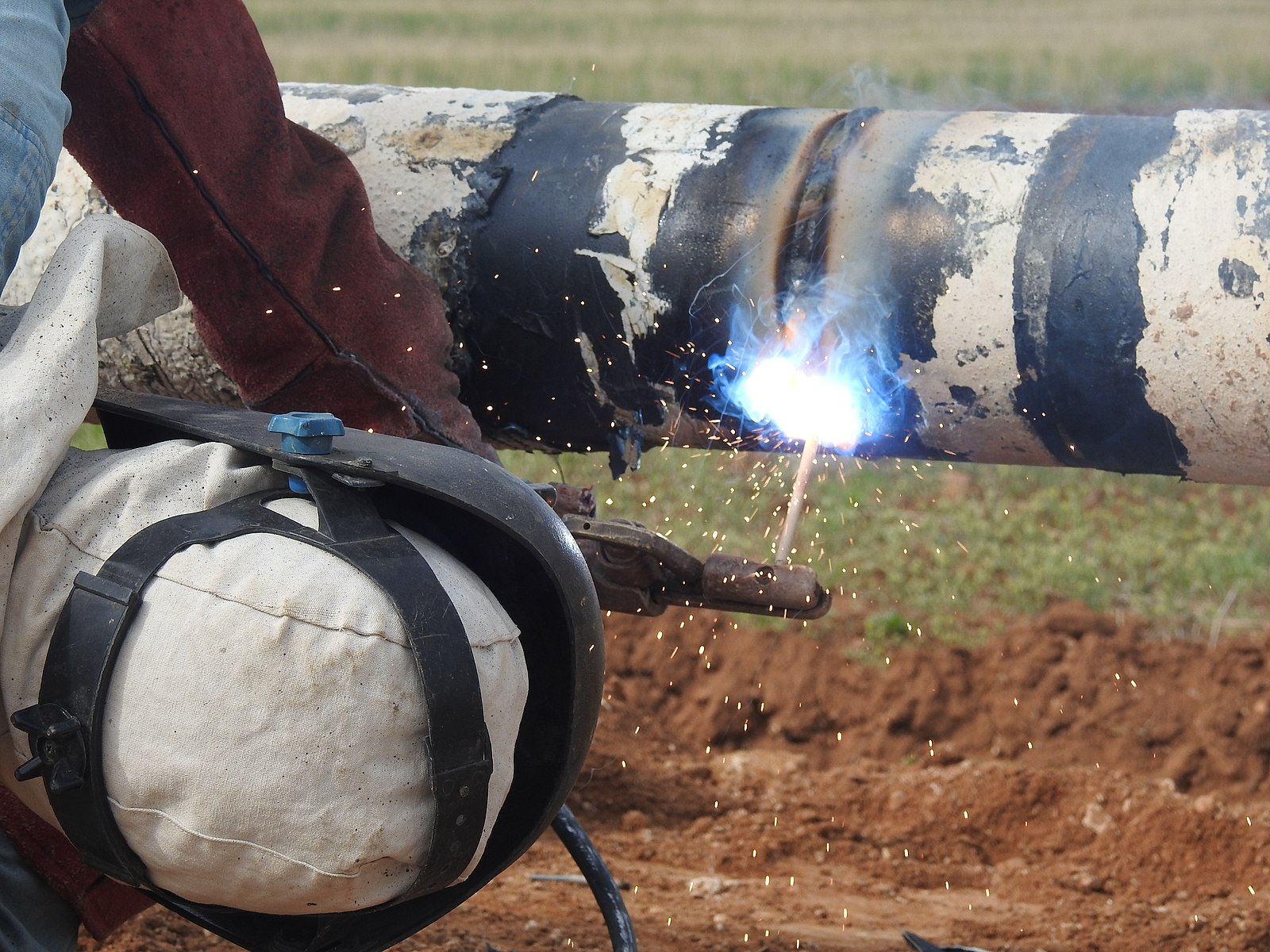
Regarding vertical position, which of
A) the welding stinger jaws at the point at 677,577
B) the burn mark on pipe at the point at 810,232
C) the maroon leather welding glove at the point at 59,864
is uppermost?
the burn mark on pipe at the point at 810,232

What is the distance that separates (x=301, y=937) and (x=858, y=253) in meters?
1.23

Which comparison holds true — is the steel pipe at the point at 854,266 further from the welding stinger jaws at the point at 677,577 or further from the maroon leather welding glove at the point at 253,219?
the welding stinger jaws at the point at 677,577

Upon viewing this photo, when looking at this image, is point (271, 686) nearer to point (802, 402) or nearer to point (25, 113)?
point (25, 113)

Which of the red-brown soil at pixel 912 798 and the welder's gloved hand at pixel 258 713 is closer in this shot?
the welder's gloved hand at pixel 258 713

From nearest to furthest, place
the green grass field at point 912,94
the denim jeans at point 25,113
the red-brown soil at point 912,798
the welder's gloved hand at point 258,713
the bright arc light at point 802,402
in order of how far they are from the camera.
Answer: the welder's gloved hand at point 258,713, the denim jeans at point 25,113, the bright arc light at point 802,402, the red-brown soil at point 912,798, the green grass field at point 912,94

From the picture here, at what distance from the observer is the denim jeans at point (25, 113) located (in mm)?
1377

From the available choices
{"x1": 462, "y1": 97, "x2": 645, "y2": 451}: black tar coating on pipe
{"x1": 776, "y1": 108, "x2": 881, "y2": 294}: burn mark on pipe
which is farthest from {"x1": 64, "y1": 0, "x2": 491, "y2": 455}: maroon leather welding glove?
{"x1": 776, "y1": 108, "x2": 881, "y2": 294}: burn mark on pipe

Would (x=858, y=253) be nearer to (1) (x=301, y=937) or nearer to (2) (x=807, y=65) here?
(1) (x=301, y=937)

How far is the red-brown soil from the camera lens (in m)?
2.48

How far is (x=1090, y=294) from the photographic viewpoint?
1.87 m

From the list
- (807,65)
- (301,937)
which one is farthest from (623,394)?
(807,65)

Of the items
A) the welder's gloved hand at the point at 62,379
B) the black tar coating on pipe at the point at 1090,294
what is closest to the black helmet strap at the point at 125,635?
the welder's gloved hand at the point at 62,379

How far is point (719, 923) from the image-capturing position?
2480 mm

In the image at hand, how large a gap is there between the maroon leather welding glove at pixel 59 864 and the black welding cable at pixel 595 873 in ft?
1.98
